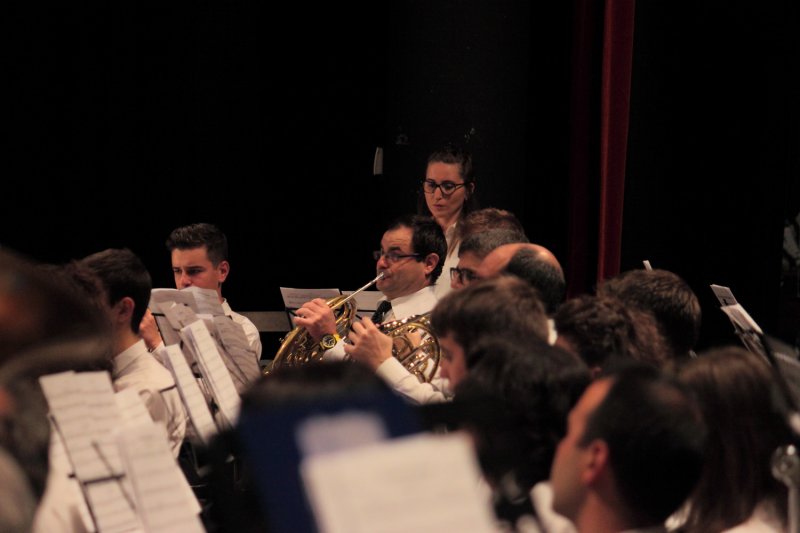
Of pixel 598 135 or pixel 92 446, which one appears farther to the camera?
pixel 598 135

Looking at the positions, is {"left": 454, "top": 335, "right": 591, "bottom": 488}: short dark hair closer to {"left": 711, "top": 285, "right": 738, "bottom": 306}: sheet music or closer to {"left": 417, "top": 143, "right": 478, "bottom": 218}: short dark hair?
{"left": 711, "top": 285, "right": 738, "bottom": 306}: sheet music

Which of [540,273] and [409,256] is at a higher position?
[540,273]

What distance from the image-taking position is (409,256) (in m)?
3.91

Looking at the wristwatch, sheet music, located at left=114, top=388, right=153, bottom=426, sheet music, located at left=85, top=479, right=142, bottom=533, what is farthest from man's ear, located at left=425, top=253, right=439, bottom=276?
sheet music, located at left=85, top=479, right=142, bottom=533

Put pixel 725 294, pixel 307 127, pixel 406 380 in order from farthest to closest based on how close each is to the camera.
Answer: pixel 307 127 → pixel 725 294 → pixel 406 380

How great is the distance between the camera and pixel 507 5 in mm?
5633

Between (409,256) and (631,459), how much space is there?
7.83ft

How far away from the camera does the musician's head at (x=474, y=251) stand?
129 inches

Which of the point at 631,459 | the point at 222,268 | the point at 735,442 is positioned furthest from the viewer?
the point at 222,268

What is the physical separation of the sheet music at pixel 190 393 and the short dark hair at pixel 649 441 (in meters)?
1.13

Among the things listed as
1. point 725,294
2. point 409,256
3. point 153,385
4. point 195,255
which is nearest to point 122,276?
point 153,385

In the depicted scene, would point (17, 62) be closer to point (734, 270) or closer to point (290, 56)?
point (290, 56)

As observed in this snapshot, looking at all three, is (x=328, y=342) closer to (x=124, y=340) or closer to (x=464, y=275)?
(x=464, y=275)

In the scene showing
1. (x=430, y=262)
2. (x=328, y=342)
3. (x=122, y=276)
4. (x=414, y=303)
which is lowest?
(x=328, y=342)
